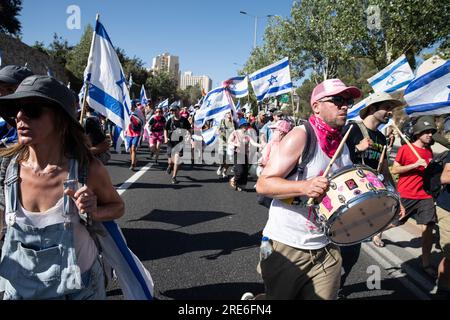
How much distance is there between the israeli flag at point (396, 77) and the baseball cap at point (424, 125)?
199 centimetres

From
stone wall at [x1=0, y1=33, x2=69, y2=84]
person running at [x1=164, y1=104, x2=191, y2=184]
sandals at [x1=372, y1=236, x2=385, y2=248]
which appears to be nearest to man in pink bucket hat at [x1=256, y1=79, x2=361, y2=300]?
sandals at [x1=372, y1=236, x2=385, y2=248]

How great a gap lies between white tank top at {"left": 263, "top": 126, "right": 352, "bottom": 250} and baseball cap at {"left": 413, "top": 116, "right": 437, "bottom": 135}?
2.85m

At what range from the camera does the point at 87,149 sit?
2.05 meters

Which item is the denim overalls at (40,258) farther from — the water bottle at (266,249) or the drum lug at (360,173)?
the drum lug at (360,173)

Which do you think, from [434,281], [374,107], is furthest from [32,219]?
[434,281]

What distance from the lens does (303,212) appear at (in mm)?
2506

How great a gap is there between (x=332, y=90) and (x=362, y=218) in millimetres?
894

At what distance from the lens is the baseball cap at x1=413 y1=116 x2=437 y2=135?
4.77 metres

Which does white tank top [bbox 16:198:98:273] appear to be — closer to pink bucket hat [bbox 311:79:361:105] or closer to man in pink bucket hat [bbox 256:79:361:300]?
man in pink bucket hat [bbox 256:79:361:300]

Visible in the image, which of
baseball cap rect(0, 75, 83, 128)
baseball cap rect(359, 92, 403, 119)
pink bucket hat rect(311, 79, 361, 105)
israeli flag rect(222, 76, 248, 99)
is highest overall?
israeli flag rect(222, 76, 248, 99)

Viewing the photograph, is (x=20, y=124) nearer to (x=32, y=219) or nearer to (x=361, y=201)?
(x=32, y=219)

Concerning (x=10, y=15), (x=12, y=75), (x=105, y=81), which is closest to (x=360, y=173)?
(x=12, y=75)

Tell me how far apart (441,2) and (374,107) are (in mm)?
11045

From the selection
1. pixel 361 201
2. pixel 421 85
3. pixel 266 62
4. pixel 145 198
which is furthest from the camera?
pixel 266 62
